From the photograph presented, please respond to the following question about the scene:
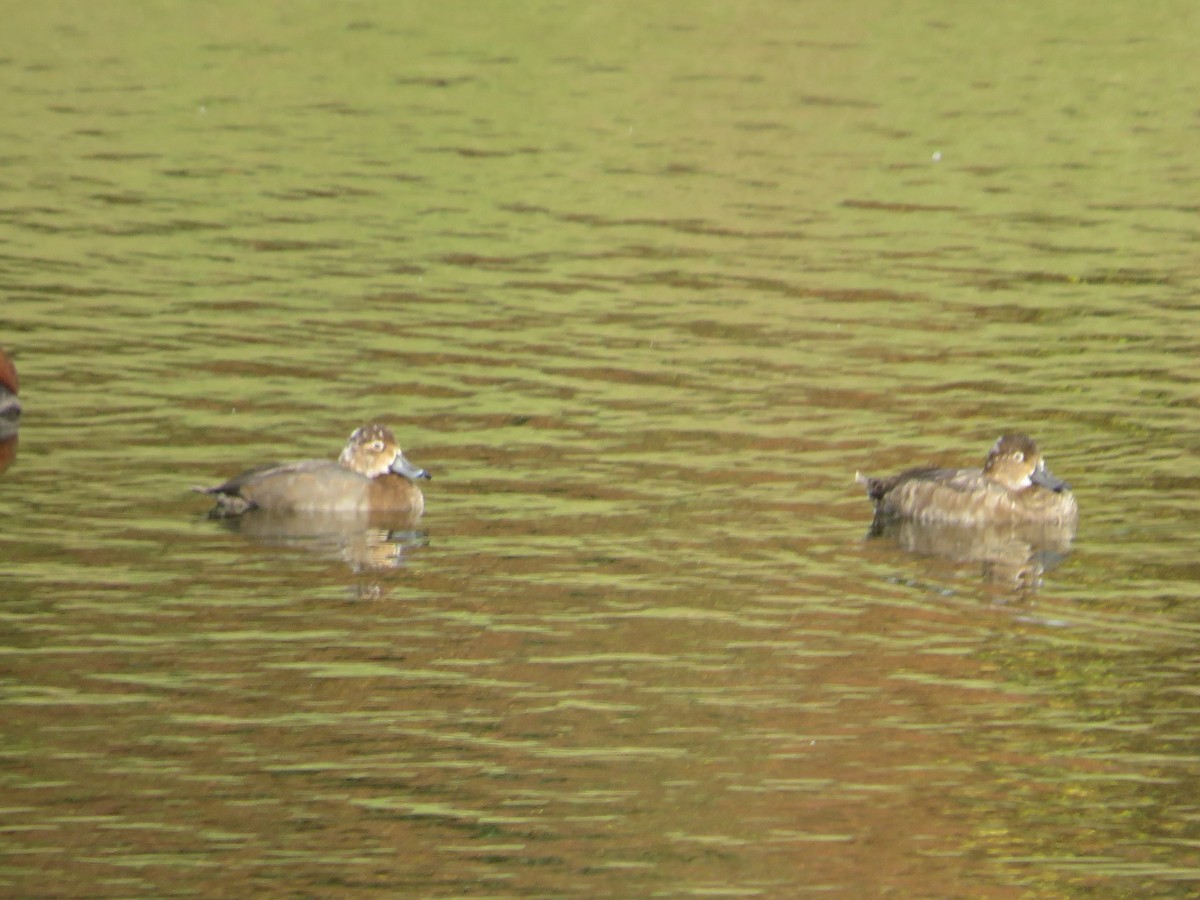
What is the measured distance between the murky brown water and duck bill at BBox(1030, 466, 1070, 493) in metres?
0.35

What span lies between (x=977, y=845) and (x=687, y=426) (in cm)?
804

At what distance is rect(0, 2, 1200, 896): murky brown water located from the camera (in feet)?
37.0

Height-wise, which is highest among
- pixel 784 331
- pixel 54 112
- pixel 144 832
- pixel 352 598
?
pixel 54 112

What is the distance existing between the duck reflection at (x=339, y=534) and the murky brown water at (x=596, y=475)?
6 centimetres

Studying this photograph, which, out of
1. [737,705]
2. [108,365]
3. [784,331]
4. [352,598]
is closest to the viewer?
[737,705]

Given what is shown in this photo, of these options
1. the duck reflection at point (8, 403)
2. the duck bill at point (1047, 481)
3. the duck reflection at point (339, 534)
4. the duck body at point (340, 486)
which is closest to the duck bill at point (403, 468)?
the duck body at point (340, 486)

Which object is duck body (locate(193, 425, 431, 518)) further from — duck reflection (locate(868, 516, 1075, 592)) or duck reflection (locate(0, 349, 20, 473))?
duck reflection (locate(868, 516, 1075, 592))

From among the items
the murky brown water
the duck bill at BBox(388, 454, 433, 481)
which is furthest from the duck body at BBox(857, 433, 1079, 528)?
the duck bill at BBox(388, 454, 433, 481)

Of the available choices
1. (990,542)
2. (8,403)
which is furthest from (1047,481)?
(8,403)

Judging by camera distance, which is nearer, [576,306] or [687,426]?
[687,426]

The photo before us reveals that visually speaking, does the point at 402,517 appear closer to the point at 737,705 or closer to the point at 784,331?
the point at 737,705

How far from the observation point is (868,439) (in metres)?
18.6

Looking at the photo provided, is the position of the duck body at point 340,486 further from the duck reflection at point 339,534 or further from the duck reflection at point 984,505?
the duck reflection at point 984,505

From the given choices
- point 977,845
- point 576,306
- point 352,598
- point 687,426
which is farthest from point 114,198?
point 977,845
